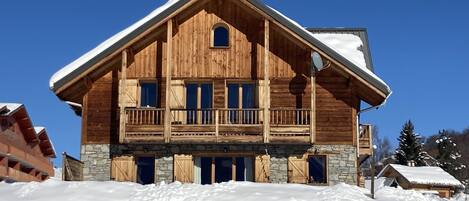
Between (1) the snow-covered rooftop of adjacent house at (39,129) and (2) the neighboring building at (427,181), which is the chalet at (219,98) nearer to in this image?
(2) the neighboring building at (427,181)

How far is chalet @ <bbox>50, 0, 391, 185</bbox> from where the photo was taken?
80.2 feet

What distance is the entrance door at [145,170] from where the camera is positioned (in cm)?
2483

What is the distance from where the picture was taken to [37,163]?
47.7m

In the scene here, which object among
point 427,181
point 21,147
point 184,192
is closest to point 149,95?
point 184,192

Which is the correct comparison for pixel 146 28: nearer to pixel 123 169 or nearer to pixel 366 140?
pixel 123 169

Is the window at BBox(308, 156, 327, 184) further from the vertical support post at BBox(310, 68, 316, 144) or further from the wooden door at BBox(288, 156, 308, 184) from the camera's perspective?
the vertical support post at BBox(310, 68, 316, 144)

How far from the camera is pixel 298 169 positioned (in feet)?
80.7

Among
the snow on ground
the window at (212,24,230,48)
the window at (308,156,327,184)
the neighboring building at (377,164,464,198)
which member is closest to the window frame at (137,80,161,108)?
the window at (212,24,230,48)

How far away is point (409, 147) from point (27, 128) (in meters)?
28.1

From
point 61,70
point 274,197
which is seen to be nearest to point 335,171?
point 274,197

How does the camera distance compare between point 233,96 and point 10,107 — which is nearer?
point 233,96

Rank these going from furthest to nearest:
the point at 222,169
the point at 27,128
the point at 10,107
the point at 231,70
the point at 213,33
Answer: the point at 27,128 → the point at 10,107 → the point at 213,33 → the point at 231,70 → the point at 222,169

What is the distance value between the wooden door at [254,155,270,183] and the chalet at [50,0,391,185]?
1.3 inches

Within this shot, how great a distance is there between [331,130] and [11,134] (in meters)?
23.1
